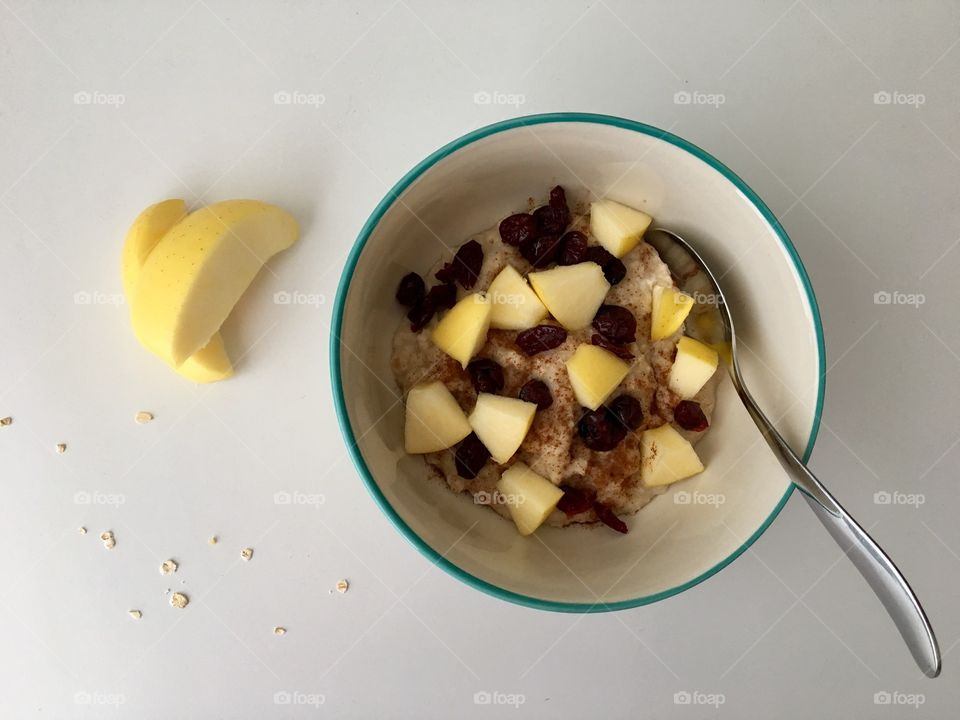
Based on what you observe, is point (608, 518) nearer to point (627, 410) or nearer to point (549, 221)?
point (627, 410)

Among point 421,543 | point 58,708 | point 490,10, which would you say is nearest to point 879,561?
point 421,543

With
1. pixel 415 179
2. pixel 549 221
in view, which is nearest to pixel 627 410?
pixel 549 221

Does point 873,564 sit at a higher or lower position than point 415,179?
lower

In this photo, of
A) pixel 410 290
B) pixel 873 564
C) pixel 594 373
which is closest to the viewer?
pixel 873 564

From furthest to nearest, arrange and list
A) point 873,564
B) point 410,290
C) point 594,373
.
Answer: point 410,290, point 594,373, point 873,564

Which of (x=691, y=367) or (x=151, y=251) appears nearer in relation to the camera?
(x=691, y=367)

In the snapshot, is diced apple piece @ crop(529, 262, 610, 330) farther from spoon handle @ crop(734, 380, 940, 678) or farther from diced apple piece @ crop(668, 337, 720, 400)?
spoon handle @ crop(734, 380, 940, 678)
